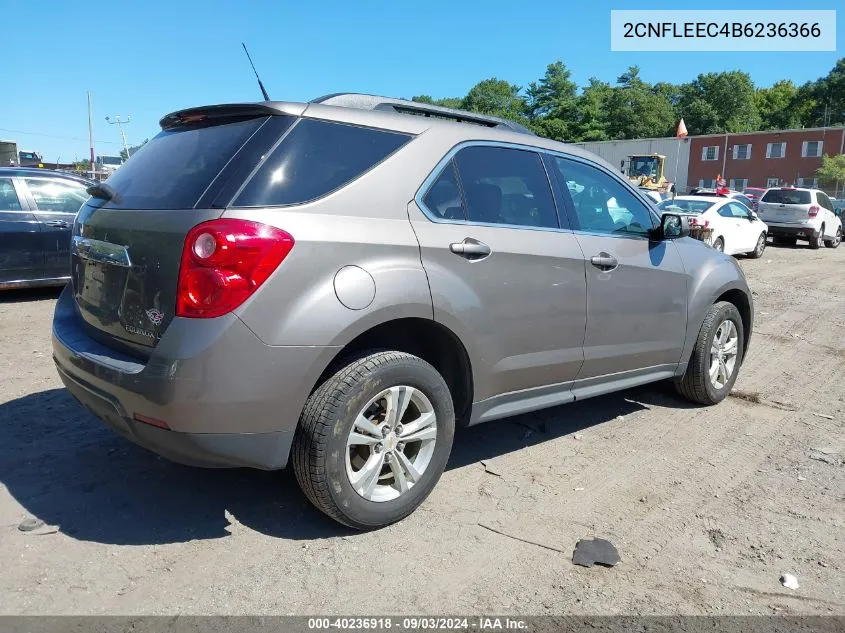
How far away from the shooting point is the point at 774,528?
10.7ft

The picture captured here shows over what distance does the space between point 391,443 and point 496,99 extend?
101970 mm

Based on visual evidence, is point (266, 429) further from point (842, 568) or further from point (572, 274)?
point (842, 568)

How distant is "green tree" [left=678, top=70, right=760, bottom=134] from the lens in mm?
84562

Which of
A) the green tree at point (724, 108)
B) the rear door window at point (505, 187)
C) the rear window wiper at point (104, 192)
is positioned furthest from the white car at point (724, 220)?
the green tree at point (724, 108)

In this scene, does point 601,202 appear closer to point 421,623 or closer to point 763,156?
point 421,623

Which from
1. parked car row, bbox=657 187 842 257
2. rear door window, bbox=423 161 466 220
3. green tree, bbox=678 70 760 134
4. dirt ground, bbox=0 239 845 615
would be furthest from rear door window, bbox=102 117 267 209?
green tree, bbox=678 70 760 134

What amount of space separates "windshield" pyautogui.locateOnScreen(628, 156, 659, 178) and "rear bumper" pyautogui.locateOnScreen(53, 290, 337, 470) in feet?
125

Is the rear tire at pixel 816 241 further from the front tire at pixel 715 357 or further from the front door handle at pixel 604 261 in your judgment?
the front door handle at pixel 604 261

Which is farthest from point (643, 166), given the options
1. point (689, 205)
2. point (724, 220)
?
point (689, 205)

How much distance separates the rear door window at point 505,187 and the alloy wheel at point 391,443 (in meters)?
0.98

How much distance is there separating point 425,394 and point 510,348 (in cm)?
58

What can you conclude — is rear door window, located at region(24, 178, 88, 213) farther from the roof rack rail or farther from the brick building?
the brick building

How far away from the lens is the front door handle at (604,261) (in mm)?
3906

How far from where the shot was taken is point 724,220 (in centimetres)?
1537
